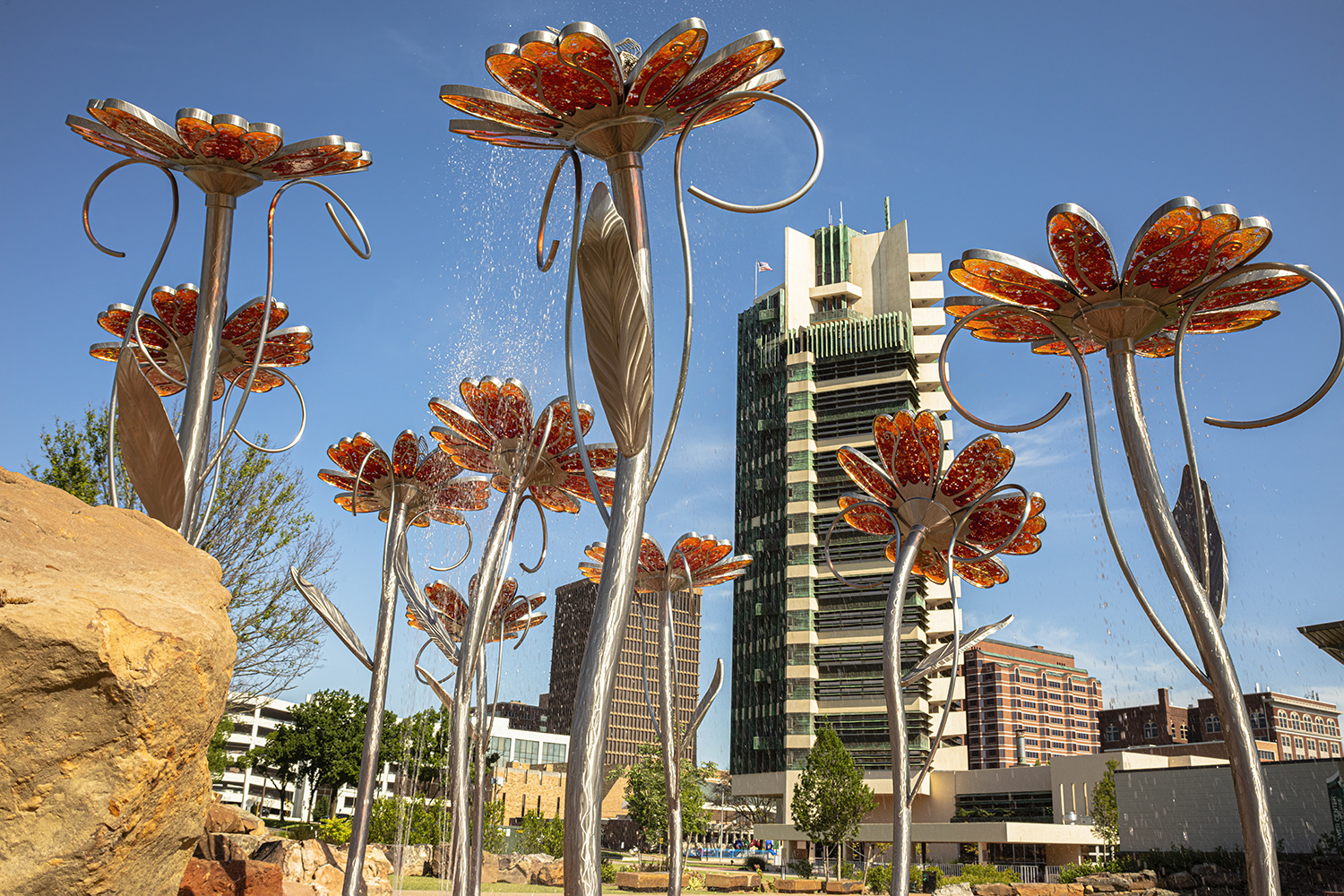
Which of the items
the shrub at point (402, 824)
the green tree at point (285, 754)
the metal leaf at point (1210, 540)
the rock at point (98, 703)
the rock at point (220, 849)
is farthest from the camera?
the green tree at point (285, 754)

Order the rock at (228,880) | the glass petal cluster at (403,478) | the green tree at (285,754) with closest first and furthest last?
the rock at (228,880), the glass petal cluster at (403,478), the green tree at (285,754)

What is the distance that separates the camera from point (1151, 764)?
150 feet

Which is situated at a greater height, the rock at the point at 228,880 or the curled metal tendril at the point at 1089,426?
the curled metal tendril at the point at 1089,426

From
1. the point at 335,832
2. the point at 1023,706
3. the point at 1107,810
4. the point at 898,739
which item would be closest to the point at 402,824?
the point at 335,832

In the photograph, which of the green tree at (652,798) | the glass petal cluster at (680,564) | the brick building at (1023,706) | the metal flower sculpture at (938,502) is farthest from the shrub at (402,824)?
the brick building at (1023,706)

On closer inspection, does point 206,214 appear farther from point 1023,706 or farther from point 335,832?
point 1023,706

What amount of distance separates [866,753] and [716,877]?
31.0m

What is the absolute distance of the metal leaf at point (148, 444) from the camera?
7.32 meters

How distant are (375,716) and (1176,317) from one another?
10408mm

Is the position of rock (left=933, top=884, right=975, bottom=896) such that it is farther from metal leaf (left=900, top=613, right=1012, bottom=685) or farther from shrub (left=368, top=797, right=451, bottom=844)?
shrub (left=368, top=797, right=451, bottom=844)

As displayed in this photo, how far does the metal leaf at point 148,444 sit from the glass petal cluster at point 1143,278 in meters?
7.05

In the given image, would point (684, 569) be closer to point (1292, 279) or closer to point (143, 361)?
point (143, 361)

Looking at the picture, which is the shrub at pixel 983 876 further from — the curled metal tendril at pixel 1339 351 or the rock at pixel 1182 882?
the curled metal tendril at pixel 1339 351

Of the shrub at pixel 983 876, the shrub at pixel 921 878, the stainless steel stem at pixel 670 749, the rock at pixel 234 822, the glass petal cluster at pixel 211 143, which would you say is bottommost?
the shrub at pixel 921 878
